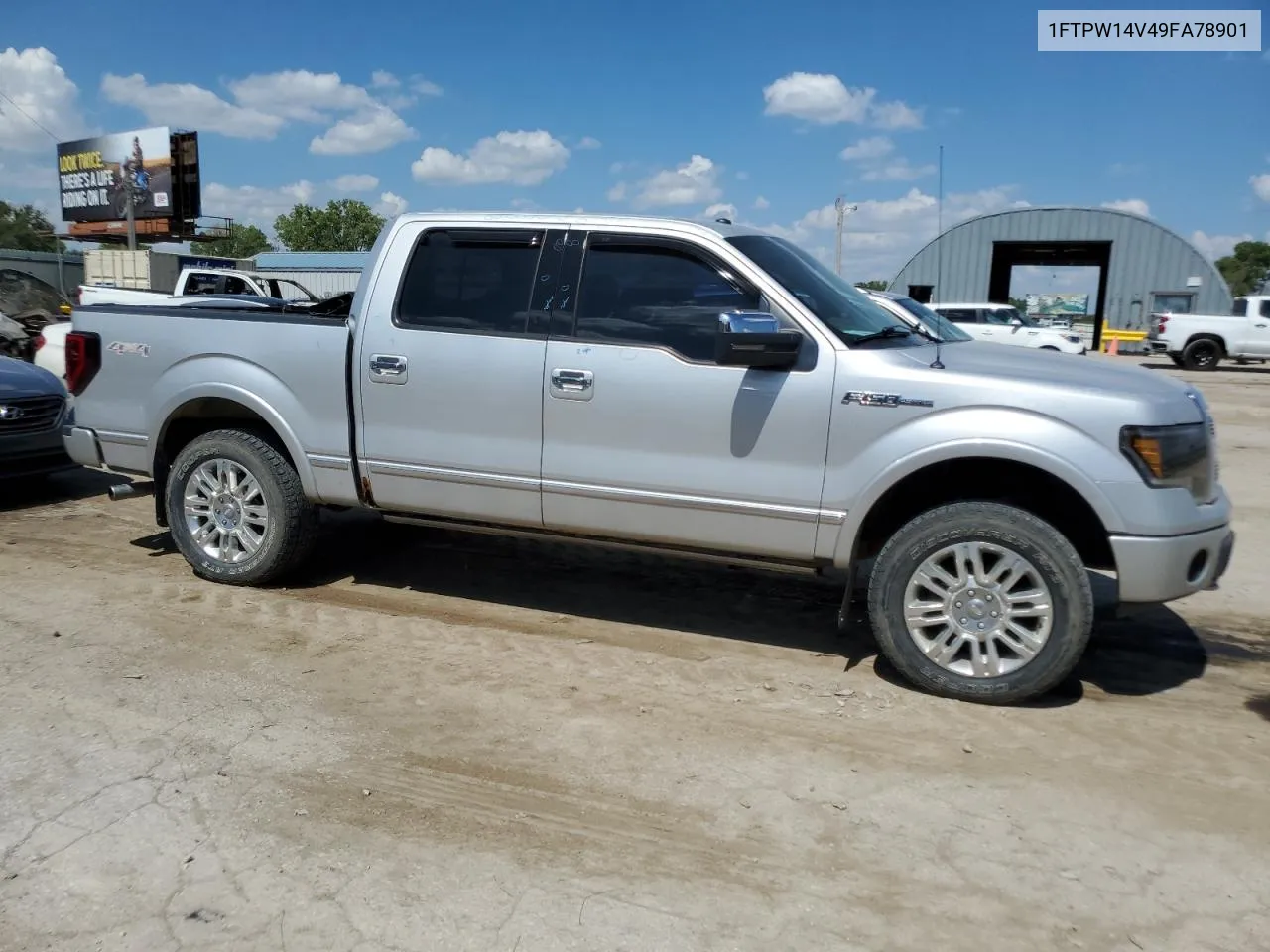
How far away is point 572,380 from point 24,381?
5.52m

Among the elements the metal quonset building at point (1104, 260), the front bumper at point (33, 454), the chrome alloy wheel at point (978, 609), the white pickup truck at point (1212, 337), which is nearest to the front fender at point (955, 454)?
the chrome alloy wheel at point (978, 609)

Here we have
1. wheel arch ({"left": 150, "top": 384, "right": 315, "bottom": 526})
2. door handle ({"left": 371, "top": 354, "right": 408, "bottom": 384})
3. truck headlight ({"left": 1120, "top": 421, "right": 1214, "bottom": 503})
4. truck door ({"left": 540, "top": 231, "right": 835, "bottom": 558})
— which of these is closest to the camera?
truck headlight ({"left": 1120, "top": 421, "right": 1214, "bottom": 503})

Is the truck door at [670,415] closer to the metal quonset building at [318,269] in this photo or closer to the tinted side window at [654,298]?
A: the tinted side window at [654,298]

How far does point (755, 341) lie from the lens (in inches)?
161

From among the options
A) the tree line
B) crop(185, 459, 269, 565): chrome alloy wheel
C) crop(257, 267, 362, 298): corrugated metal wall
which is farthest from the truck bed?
the tree line

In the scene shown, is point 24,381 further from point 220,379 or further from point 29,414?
point 220,379

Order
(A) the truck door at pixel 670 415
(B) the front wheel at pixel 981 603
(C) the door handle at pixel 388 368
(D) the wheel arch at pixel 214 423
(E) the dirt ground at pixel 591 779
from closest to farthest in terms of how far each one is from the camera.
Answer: (E) the dirt ground at pixel 591 779 < (B) the front wheel at pixel 981 603 < (A) the truck door at pixel 670 415 < (C) the door handle at pixel 388 368 < (D) the wheel arch at pixel 214 423

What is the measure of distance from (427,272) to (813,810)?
320cm

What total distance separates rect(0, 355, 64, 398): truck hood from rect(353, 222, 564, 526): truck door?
4.19 m

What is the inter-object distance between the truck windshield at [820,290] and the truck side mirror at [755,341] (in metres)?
0.30

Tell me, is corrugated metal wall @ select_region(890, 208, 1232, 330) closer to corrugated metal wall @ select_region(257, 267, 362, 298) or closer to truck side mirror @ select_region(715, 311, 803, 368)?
corrugated metal wall @ select_region(257, 267, 362, 298)

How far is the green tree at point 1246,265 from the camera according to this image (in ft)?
295

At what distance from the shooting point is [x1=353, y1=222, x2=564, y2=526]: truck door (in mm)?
4688

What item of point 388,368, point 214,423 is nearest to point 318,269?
point 214,423
